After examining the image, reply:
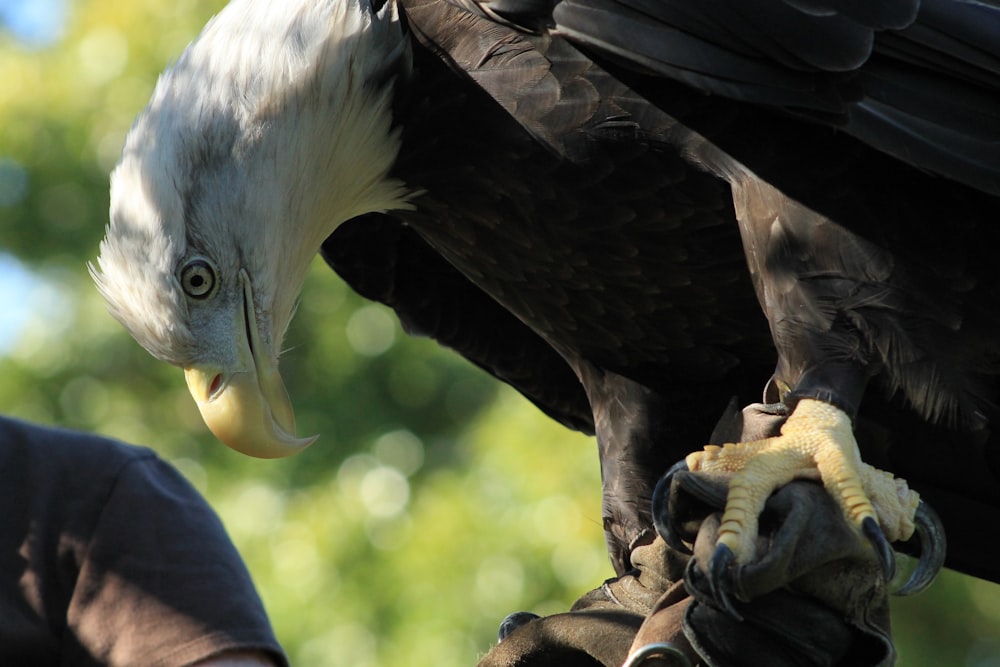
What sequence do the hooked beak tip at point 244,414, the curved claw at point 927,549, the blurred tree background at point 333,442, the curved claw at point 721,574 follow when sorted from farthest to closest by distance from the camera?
the blurred tree background at point 333,442 < the hooked beak tip at point 244,414 < the curved claw at point 927,549 < the curved claw at point 721,574

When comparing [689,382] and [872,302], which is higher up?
[872,302]

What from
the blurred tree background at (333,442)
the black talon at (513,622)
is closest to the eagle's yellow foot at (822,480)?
the black talon at (513,622)

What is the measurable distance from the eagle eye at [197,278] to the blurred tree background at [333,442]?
306cm

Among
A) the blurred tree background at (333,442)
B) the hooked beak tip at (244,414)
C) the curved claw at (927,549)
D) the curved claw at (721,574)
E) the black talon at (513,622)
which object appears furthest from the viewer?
the blurred tree background at (333,442)

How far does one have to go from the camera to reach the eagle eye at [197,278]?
105 inches

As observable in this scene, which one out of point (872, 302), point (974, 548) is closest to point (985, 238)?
point (872, 302)

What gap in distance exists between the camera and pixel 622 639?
2.56 m

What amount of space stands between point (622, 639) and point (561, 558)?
3037 millimetres

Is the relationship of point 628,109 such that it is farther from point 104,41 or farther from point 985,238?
point 104,41

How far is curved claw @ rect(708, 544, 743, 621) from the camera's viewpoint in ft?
6.90

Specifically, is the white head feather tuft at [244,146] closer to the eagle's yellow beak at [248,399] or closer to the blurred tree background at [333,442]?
the eagle's yellow beak at [248,399]

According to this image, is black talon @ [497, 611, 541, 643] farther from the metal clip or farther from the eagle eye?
the eagle eye

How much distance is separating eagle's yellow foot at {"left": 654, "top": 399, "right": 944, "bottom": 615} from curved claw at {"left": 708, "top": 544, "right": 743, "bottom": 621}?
0.02 metres

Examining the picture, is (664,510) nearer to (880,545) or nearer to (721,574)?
(721,574)
